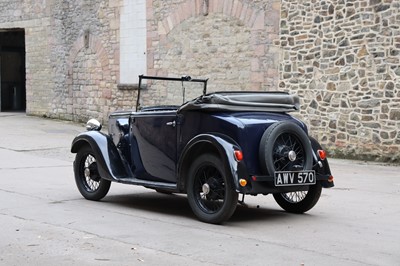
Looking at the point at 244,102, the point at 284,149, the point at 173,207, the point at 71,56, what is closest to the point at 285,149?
the point at 284,149

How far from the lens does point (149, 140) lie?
806cm

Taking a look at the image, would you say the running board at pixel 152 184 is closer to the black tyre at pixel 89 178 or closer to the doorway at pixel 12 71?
the black tyre at pixel 89 178

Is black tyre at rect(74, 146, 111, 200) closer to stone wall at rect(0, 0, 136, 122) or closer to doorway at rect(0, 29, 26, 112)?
stone wall at rect(0, 0, 136, 122)

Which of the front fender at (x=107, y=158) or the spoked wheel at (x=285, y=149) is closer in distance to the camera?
the spoked wheel at (x=285, y=149)

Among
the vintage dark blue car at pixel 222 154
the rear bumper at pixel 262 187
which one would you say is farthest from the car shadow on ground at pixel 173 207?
the rear bumper at pixel 262 187

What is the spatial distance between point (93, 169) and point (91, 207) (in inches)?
27.0

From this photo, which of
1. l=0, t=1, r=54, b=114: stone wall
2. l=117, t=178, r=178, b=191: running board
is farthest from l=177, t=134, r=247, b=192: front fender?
l=0, t=1, r=54, b=114: stone wall

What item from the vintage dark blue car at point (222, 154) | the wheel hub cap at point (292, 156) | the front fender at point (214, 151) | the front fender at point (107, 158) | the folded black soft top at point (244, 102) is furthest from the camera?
the front fender at point (107, 158)

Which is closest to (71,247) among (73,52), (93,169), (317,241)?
(317,241)

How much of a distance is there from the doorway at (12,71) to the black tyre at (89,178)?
18.2 metres

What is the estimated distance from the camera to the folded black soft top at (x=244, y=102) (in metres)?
7.29

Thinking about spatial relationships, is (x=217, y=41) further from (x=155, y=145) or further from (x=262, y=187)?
(x=262, y=187)

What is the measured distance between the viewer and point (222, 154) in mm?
6906

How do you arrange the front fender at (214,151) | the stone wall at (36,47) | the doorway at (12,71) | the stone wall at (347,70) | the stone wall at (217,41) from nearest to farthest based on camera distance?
the front fender at (214,151) < the stone wall at (347,70) < the stone wall at (217,41) < the stone wall at (36,47) < the doorway at (12,71)
